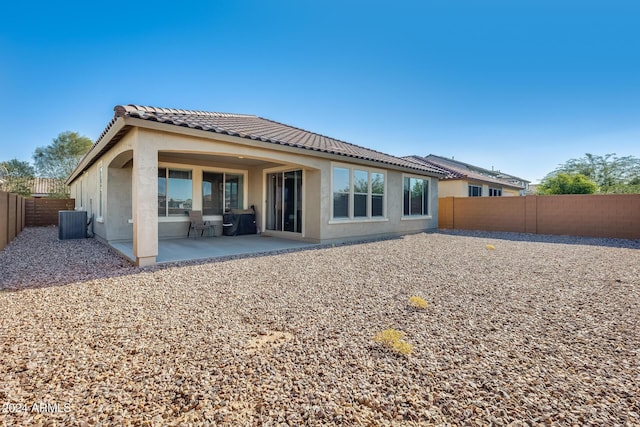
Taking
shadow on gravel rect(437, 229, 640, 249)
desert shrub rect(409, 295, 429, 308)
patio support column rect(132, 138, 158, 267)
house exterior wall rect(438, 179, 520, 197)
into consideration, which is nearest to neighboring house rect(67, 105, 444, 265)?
patio support column rect(132, 138, 158, 267)

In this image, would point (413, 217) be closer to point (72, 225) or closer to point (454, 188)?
point (454, 188)

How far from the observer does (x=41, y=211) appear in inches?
705

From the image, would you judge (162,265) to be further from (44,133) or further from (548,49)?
(44,133)

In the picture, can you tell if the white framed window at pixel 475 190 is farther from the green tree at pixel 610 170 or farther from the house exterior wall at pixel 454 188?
the green tree at pixel 610 170

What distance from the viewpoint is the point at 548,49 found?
36.6 ft

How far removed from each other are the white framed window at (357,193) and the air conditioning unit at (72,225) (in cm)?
944

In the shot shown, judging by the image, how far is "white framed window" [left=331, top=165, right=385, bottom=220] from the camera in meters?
10.8

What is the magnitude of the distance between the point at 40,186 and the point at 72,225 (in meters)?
28.1

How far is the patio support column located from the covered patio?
1.46 feet

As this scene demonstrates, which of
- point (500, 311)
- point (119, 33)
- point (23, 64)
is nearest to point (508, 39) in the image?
point (500, 311)

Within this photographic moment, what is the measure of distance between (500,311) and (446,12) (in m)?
10.1

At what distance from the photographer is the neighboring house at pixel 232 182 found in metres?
6.57

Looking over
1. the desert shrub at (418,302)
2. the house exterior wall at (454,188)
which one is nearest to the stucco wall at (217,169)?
the desert shrub at (418,302)

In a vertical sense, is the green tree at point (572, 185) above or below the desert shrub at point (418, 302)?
above
